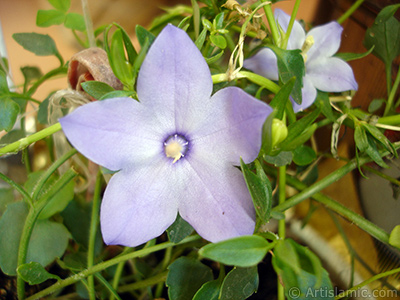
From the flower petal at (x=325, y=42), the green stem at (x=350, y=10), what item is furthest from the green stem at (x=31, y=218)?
the green stem at (x=350, y=10)

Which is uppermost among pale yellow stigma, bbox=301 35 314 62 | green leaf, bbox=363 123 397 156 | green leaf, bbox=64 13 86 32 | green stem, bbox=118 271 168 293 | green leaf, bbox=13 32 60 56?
green leaf, bbox=64 13 86 32

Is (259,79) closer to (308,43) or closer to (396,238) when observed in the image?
(308,43)

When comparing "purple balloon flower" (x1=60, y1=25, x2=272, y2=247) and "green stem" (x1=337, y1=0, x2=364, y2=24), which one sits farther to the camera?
"green stem" (x1=337, y1=0, x2=364, y2=24)

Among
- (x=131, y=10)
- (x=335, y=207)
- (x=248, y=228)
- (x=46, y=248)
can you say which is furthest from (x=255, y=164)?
(x=131, y=10)

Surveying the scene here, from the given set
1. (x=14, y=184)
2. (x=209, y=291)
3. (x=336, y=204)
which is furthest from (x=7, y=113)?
(x=336, y=204)

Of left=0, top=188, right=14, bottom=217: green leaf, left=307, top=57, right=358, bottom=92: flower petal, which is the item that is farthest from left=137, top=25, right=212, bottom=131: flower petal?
left=0, top=188, right=14, bottom=217: green leaf

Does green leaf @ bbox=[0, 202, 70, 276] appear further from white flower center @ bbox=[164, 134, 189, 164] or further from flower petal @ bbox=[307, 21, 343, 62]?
flower petal @ bbox=[307, 21, 343, 62]

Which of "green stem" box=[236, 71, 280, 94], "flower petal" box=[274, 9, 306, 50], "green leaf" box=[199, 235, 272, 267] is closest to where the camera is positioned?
"green leaf" box=[199, 235, 272, 267]
